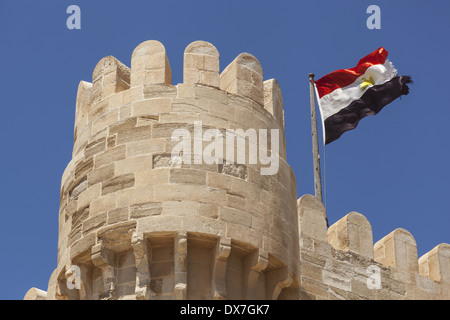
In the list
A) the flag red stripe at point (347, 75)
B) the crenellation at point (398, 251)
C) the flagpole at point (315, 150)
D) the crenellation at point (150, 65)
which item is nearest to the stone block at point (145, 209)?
the crenellation at point (150, 65)

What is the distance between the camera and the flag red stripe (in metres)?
25.8

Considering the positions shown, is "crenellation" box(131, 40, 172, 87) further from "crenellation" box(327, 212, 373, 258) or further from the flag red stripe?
the flag red stripe

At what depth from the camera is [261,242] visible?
51.2 feet

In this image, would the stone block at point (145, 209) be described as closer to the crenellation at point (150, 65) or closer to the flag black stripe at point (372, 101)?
the crenellation at point (150, 65)

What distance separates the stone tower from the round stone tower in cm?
1

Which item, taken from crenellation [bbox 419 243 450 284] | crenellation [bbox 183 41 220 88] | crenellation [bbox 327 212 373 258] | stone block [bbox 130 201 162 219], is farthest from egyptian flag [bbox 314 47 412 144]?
stone block [bbox 130 201 162 219]

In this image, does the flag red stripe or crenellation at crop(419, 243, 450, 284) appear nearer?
crenellation at crop(419, 243, 450, 284)

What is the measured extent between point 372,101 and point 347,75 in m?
0.83

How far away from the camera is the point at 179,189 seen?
15391mm

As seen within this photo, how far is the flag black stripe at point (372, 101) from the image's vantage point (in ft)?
83.4

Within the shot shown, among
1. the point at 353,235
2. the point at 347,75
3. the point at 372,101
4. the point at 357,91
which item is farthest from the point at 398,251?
the point at 347,75

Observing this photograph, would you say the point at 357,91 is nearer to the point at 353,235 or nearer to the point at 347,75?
the point at 347,75
